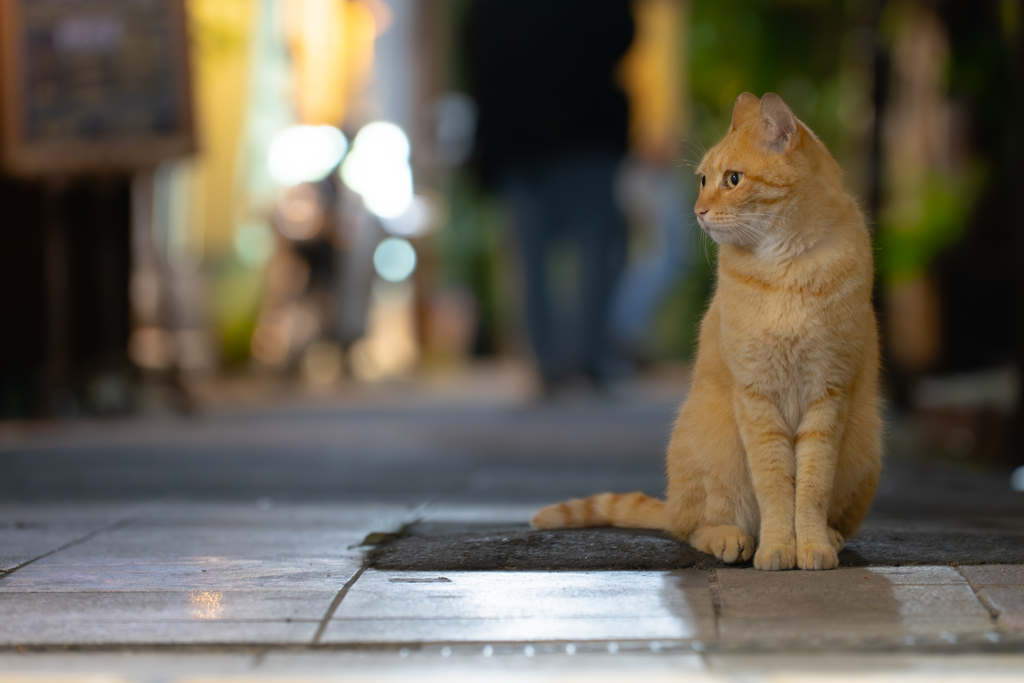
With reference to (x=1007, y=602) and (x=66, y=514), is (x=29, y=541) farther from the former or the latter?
(x=1007, y=602)

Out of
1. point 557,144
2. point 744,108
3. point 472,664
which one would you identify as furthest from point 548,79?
point 472,664

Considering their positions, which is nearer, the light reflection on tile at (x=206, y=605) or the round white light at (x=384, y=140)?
the light reflection on tile at (x=206, y=605)

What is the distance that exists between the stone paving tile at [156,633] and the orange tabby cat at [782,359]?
2.45ft

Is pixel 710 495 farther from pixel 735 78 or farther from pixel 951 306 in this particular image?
pixel 735 78

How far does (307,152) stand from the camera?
7.04 meters

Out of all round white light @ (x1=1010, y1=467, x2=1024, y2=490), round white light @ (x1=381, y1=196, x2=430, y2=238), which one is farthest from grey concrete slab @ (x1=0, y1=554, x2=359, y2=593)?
round white light @ (x1=381, y1=196, x2=430, y2=238)

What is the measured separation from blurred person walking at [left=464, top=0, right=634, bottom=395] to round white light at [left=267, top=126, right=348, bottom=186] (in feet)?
6.16

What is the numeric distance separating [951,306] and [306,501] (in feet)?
15.3

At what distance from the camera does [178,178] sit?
662cm

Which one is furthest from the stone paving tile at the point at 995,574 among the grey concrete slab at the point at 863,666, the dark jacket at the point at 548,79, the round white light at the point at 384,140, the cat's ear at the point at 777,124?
the round white light at the point at 384,140

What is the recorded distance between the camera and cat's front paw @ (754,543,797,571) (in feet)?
5.51

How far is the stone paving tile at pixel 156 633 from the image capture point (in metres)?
1.35

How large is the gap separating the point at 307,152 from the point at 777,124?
5.66 meters

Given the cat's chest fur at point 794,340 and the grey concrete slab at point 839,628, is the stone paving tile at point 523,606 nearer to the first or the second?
the grey concrete slab at point 839,628
